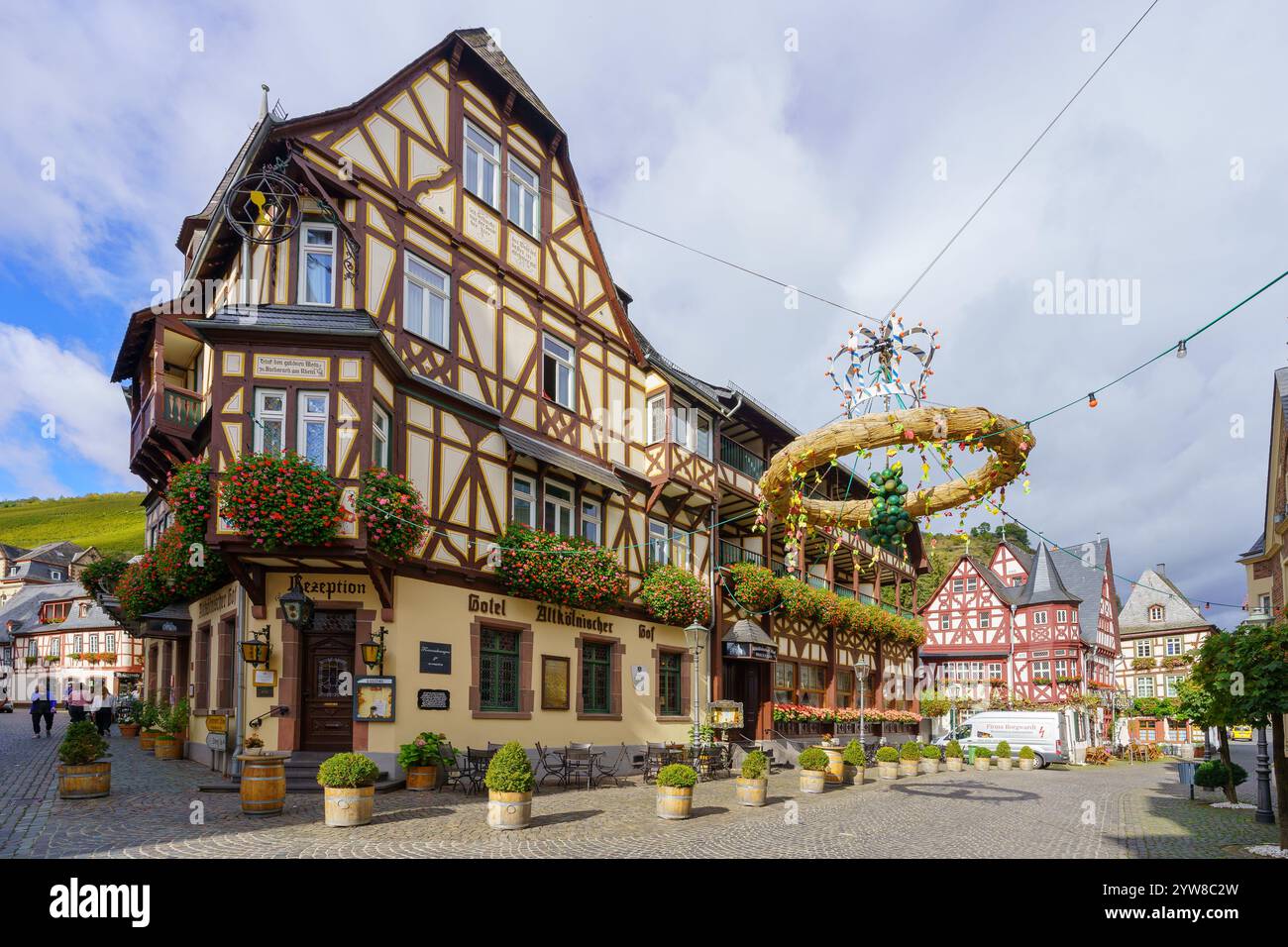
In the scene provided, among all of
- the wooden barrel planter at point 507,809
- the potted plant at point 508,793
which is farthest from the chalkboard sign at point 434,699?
the wooden barrel planter at point 507,809

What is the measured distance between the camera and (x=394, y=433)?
15711 millimetres

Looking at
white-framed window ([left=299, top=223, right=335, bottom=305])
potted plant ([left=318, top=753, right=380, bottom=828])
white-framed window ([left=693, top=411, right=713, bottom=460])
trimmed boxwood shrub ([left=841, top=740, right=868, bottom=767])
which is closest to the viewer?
potted plant ([left=318, top=753, right=380, bottom=828])

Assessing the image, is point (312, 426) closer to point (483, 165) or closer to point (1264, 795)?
point (483, 165)

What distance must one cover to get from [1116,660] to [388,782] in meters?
64.5

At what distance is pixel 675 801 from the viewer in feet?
44.0

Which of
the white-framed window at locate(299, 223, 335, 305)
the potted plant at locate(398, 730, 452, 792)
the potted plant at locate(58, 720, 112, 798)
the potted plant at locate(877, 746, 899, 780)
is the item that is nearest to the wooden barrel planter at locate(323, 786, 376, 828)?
the potted plant at locate(398, 730, 452, 792)

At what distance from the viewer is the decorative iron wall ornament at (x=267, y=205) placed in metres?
14.8

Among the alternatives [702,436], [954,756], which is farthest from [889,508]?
[954,756]

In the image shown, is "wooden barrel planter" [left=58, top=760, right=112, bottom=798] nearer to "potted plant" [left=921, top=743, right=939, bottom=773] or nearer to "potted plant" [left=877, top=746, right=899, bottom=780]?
"potted plant" [left=877, top=746, right=899, bottom=780]

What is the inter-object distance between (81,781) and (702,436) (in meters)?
16.9

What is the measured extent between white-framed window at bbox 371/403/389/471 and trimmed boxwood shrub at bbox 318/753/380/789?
16.7 feet

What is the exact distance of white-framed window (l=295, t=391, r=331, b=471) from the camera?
555 inches

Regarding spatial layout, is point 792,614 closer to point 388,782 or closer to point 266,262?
point 388,782
